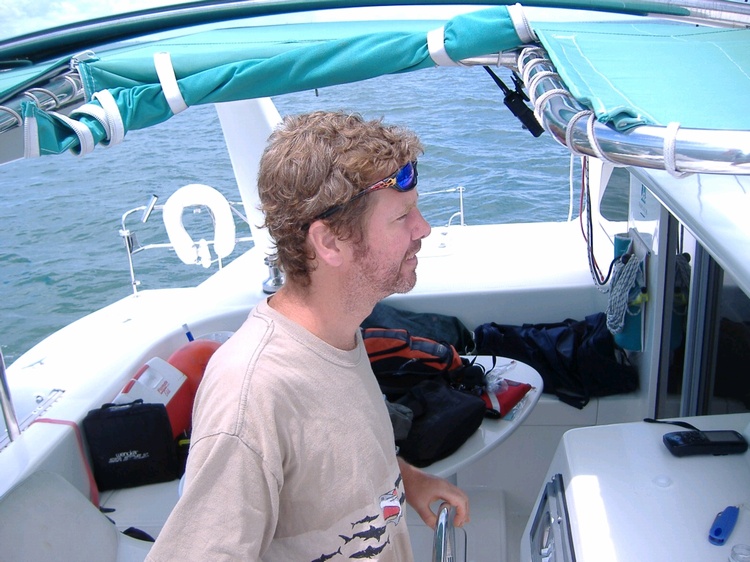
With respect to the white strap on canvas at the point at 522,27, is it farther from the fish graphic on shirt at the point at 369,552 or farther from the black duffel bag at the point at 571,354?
the black duffel bag at the point at 571,354

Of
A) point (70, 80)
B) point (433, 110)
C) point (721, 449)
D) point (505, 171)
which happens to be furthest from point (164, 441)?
point (433, 110)

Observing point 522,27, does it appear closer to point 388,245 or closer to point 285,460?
point 388,245

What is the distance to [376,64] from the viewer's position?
1864 millimetres

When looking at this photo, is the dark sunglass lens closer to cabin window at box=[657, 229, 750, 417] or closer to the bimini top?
the bimini top

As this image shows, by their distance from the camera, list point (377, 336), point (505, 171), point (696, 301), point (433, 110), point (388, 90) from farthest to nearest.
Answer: point (388, 90)
point (433, 110)
point (505, 171)
point (377, 336)
point (696, 301)

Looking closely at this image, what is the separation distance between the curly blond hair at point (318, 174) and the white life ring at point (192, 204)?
92.3 inches

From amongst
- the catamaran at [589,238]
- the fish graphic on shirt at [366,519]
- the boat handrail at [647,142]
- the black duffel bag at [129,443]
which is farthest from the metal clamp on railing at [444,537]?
the black duffel bag at [129,443]

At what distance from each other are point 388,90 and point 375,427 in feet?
36.3

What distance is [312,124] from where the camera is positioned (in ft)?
4.47

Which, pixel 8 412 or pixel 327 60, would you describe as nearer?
pixel 327 60

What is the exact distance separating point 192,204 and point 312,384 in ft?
8.71

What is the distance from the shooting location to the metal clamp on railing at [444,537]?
5.16 ft

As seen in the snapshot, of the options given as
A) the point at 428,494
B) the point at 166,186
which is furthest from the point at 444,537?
the point at 166,186

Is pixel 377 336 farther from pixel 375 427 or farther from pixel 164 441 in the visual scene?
pixel 375 427
